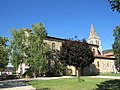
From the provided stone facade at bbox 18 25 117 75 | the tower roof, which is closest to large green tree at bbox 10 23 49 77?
stone facade at bbox 18 25 117 75

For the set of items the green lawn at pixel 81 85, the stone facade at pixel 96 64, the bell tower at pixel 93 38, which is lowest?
the green lawn at pixel 81 85

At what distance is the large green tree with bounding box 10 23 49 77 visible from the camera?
41281 millimetres

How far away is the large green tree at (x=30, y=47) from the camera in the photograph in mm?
41281

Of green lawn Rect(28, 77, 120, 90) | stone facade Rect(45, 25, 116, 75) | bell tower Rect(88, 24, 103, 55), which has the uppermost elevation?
bell tower Rect(88, 24, 103, 55)

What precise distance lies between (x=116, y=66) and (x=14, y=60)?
36422mm

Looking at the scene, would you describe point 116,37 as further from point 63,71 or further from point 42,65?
point 42,65

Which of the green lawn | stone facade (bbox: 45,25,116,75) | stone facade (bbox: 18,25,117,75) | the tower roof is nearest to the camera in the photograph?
the green lawn

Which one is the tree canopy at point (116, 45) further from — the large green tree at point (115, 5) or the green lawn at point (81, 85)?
the large green tree at point (115, 5)

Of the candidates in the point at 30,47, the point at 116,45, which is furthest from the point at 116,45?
the point at 30,47

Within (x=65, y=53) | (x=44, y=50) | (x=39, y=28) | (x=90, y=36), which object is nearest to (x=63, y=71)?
(x=44, y=50)

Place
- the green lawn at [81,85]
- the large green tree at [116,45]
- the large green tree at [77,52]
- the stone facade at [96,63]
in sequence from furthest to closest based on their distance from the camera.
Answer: the large green tree at [116,45] < the stone facade at [96,63] < the large green tree at [77,52] < the green lawn at [81,85]

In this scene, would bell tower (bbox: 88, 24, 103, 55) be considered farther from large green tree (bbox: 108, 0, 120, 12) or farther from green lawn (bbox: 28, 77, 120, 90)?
large green tree (bbox: 108, 0, 120, 12)

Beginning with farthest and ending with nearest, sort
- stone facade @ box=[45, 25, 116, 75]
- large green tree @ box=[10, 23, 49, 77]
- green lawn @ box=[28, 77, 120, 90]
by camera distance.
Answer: stone facade @ box=[45, 25, 116, 75]
large green tree @ box=[10, 23, 49, 77]
green lawn @ box=[28, 77, 120, 90]

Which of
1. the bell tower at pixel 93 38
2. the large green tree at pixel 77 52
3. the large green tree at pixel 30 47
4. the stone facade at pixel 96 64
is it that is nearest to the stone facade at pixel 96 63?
the stone facade at pixel 96 64
